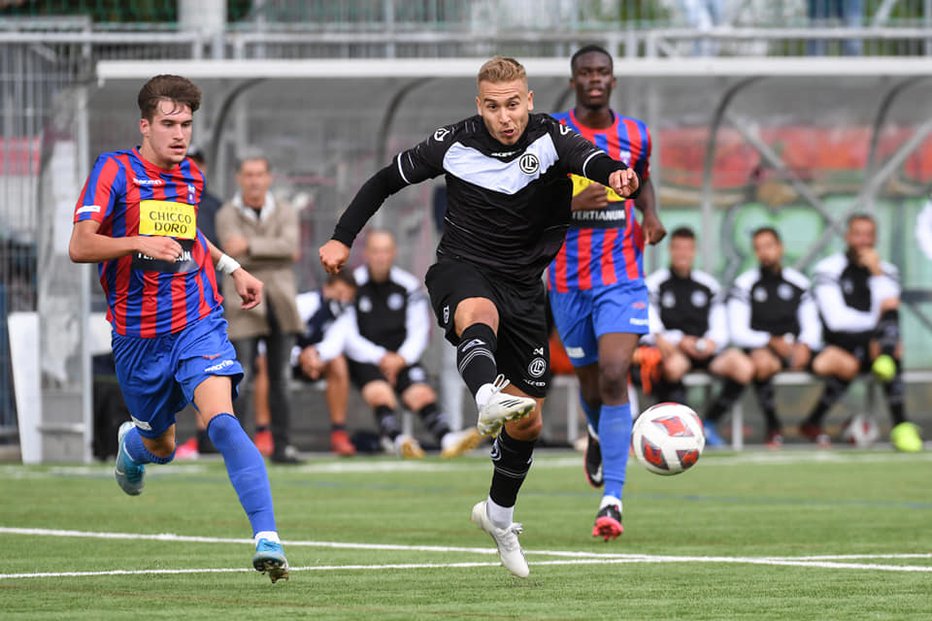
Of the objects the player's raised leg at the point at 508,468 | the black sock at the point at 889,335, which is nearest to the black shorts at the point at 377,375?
the black sock at the point at 889,335

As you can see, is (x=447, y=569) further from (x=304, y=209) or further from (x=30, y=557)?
(x=304, y=209)

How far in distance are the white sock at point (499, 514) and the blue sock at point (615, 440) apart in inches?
63.9

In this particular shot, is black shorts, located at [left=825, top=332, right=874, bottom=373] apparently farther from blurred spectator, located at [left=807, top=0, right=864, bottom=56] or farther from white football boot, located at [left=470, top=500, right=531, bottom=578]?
white football boot, located at [left=470, top=500, right=531, bottom=578]

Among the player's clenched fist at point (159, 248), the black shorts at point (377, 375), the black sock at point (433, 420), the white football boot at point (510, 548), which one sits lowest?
the black sock at point (433, 420)

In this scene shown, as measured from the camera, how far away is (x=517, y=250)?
7613 millimetres

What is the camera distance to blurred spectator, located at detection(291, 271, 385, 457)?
51.3 feet

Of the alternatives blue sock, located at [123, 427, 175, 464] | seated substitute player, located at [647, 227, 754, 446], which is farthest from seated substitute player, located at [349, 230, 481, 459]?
blue sock, located at [123, 427, 175, 464]

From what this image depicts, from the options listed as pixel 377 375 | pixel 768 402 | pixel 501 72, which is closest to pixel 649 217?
pixel 501 72

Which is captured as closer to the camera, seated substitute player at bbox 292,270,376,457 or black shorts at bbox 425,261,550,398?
black shorts at bbox 425,261,550,398

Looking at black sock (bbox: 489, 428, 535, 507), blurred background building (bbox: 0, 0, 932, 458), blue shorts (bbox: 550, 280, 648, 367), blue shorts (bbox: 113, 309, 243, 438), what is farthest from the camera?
blurred background building (bbox: 0, 0, 932, 458)

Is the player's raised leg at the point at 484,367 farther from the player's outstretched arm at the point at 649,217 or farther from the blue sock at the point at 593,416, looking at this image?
the blue sock at the point at 593,416

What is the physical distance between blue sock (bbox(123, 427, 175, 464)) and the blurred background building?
6.91 m

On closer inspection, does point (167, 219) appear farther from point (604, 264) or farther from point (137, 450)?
point (604, 264)

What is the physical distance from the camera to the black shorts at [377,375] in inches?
616
